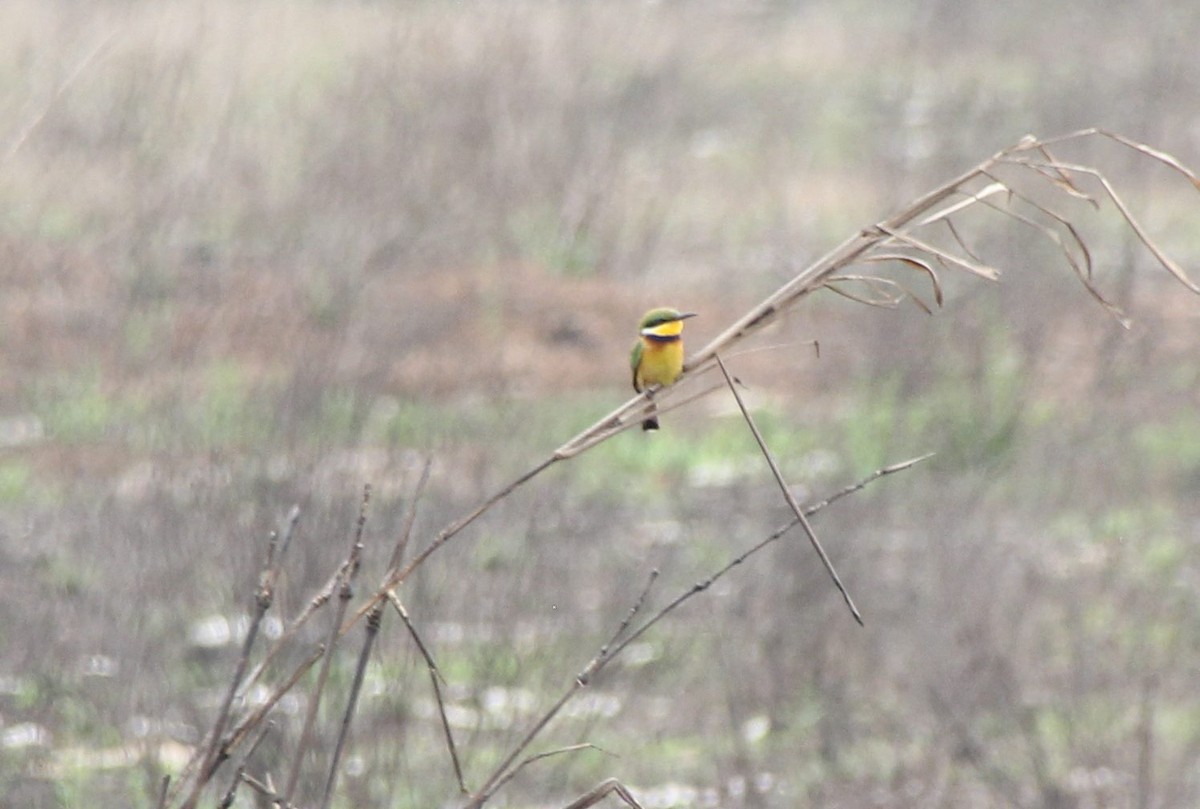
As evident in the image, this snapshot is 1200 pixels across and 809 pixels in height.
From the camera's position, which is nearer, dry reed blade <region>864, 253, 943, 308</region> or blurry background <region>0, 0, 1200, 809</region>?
dry reed blade <region>864, 253, 943, 308</region>

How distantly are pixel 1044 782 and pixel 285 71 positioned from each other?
12733 millimetres

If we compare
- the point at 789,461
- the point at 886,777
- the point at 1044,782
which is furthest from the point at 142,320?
the point at 1044,782

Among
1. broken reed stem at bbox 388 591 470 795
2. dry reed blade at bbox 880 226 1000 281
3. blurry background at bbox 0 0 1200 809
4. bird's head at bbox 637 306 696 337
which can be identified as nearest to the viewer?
dry reed blade at bbox 880 226 1000 281

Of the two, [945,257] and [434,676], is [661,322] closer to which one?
[434,676]

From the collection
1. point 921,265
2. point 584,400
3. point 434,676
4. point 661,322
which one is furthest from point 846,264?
point 584,400

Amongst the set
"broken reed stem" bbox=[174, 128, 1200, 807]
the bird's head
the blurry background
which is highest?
"broken reed stem" bbox=[174, 128, 1200, 807]

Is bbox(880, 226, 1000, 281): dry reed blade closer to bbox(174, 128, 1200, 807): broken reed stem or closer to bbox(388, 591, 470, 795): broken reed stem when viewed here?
bbox(174, 128, 1200, 807): broken reed stem

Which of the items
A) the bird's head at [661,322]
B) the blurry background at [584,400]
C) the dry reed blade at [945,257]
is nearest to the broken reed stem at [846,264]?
the dry reed blade at [945,257]

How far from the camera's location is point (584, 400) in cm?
1330

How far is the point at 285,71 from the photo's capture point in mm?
16484

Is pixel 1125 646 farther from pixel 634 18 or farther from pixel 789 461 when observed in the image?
pixel 634 18

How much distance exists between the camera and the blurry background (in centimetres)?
539

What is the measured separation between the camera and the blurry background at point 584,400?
17.7ft

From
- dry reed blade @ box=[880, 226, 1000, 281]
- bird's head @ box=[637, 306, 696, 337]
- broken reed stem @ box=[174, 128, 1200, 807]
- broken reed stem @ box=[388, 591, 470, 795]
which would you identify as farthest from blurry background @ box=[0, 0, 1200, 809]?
bird's head @ box=[637, 306, 696, 337]
